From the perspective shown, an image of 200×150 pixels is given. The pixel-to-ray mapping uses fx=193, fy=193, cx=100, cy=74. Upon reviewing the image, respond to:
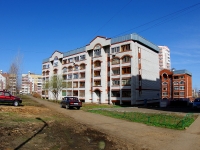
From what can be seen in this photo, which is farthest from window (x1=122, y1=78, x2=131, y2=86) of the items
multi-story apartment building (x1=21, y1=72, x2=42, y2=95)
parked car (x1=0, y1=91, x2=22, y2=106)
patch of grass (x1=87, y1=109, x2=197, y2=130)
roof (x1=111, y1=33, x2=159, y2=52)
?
multi-story apartment building (x1=21, y1=72, x2=42, y2=95)

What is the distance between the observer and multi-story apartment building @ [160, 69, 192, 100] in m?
84.6

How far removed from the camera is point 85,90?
54.0 metres

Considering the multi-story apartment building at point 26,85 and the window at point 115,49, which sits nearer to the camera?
the window at point 115,49

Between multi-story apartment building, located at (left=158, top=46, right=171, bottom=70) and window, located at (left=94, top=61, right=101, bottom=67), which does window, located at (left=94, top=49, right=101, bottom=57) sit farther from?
multi-story apartment building, located at (left=158, top=46, right=171, bottom=70)

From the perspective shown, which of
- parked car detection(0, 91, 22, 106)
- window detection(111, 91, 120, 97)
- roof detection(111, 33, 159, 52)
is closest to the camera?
parked car detection(0, 91, 22, 106)

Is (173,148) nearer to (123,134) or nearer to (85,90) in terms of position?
(123,134)

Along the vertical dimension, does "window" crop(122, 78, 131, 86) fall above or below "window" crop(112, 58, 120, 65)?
below

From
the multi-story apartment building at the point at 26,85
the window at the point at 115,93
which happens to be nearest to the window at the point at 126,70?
the window at the point at 115,93

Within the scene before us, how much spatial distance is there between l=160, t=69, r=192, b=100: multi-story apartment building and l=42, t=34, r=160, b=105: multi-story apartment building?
37.9 metres

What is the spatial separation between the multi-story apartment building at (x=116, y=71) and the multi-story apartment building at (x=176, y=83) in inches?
1494

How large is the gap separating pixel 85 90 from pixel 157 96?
19597 millimetres

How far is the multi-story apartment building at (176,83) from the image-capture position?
84.6 metres

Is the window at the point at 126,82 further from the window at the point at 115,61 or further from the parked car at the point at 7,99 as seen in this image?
the parked car at the point at 7,99

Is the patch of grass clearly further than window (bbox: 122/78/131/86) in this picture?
No
